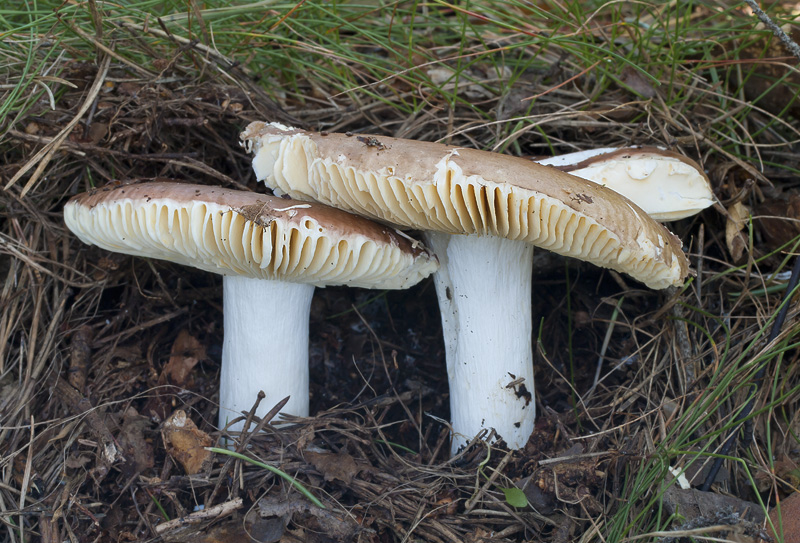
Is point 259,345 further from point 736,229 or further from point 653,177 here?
point 736,229

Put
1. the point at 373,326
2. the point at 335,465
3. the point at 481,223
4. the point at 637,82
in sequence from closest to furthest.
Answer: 1. the point at 481,223
2. the point at 335,465
3. the point at 637,82
4. the point at 373,326

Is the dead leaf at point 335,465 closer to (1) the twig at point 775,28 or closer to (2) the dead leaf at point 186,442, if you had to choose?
(2) the dead leaf at point 186,442

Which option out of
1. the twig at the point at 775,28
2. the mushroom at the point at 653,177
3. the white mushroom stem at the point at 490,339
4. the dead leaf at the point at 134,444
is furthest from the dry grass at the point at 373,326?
the twig at the point at 775,28

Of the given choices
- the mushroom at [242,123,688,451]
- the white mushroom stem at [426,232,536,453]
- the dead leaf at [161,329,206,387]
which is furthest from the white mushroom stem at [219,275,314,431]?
the white mushroom stem at [426,232,536,453]

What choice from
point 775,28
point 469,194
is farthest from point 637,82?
point 469,194

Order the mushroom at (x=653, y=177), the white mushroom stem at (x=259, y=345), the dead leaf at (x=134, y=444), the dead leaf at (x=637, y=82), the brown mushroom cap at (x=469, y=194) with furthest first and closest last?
the dead leaf at (x=637, y=82)
the white mushroom stem at (x=259, y=345)
the mushroom at (x=653, y=177)
the dead leaf at (x=134, y=444)
the brown mushroom cap at (x=469, y=194)

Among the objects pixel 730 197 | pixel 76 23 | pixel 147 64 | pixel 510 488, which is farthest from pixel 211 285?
pixel 730 197

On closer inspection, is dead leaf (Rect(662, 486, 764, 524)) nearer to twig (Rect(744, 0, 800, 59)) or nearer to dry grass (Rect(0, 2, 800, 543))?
dry grass (Rect(0, 2, 800, 543))
